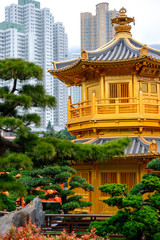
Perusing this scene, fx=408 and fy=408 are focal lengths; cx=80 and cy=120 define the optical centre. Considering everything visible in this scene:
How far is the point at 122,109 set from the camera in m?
15.8

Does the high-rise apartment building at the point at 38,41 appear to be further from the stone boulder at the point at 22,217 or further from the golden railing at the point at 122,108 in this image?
the stone boulder at the point at 22,217

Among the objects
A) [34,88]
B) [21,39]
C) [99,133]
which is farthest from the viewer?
[21,39]

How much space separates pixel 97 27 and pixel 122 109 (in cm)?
10712

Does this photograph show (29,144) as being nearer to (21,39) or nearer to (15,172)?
(15,172)

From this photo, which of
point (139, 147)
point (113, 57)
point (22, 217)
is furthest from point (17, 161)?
point (113, 57)

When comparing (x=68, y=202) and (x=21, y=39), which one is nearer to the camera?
(x=68, y=202)

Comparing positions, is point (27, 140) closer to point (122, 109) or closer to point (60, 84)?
point (122, 109)

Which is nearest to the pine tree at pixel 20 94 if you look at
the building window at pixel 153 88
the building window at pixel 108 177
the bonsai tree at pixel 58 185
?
the bonsai tree at pixel 58 185

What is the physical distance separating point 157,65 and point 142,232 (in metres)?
9.01

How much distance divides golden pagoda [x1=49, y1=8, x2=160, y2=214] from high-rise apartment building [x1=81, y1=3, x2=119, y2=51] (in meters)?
102

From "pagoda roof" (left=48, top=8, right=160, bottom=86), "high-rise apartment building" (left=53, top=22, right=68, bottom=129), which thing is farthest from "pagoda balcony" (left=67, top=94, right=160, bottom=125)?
"high-rise apartment building" (left=53, top=22, right=68, bottom=129)

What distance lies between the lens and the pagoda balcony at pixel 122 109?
51.0 ft

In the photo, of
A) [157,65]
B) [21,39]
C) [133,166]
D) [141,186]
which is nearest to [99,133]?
[133,166]

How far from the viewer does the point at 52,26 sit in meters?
99.5
